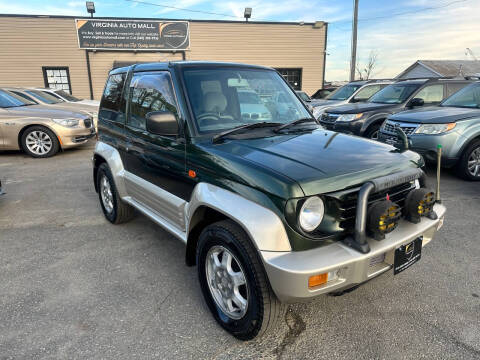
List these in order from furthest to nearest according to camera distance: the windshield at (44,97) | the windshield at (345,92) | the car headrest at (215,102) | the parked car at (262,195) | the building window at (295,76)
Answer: the building window at (295,76)
the windshield at (345,92)
the windshield at (44,97)
the car headrest at (215,102)
the parked car at (262,195)

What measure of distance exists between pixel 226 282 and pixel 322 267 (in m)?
0.80

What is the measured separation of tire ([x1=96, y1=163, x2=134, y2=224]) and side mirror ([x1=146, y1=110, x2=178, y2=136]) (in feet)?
5.42

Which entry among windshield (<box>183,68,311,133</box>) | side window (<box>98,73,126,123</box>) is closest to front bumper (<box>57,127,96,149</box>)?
side window (<box>98,73,126,123</box>)

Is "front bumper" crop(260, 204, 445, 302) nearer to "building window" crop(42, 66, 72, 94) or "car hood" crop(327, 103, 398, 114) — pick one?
"car hood" crop(327, 103, 398, 114)

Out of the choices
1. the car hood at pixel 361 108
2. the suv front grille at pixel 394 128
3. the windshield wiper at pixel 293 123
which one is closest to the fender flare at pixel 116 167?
the windshield wiper at pixel 293 123

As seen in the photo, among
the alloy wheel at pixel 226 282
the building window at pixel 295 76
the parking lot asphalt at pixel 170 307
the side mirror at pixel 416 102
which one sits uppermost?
the building window at pixel 295 76

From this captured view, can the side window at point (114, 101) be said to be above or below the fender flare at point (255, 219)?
above

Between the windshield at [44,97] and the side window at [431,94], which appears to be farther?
the windshield at [44,97]

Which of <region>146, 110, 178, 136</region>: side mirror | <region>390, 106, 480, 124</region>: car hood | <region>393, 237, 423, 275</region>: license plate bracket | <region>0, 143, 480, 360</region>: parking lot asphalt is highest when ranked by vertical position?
<region>146, 110, 178, 136</region>: side mirror

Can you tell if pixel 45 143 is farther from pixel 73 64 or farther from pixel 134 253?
pixel 73 64

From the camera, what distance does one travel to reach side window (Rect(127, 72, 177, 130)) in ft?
9.77

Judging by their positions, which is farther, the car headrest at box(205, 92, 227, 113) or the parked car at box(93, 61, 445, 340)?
the car headrest at box(205, 92, 227, 113)

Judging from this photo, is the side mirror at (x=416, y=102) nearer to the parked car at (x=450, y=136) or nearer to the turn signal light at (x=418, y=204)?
the parked car at (x=450, y=136)

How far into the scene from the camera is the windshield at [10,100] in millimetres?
8812
